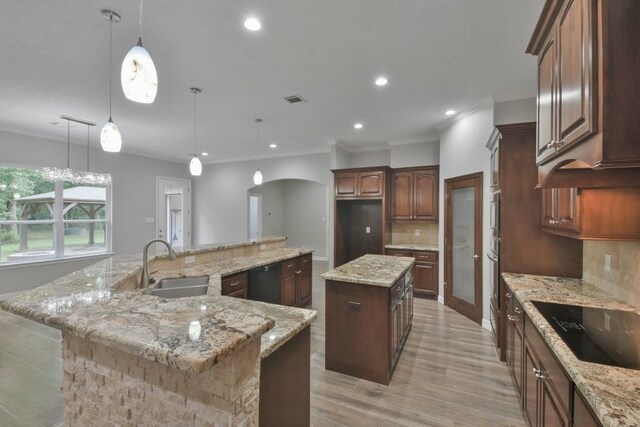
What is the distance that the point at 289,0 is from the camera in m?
1.98

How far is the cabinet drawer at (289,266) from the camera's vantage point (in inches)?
153

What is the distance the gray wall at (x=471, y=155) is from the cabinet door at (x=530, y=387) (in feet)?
6.12

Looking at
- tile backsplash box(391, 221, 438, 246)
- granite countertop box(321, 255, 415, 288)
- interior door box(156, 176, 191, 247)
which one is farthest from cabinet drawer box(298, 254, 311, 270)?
interior door box(156, 176, 191, 247)

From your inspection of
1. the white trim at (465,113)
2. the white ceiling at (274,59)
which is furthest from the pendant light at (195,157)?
the white trim at (465,113)

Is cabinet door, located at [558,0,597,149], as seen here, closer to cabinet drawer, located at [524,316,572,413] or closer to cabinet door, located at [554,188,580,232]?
cabinet door, located at [554,188,580,232]

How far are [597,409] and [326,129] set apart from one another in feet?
15.8

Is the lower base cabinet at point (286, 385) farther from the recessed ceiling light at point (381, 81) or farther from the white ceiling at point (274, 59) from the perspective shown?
the recessed ceiling light at point (381, 81)

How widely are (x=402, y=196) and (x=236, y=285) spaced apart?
146 inches

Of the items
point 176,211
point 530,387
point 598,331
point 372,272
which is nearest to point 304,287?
point 372,272

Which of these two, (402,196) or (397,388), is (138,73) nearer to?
(397,388)

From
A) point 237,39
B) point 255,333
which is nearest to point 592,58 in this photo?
point 255,333

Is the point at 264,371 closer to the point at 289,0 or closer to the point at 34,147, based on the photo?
the point at 289,0

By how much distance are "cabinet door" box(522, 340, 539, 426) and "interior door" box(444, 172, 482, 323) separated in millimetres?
1996

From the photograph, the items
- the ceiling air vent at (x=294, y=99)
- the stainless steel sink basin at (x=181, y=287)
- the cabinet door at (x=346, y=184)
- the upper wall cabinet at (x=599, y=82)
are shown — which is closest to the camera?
the upper wall cabinet at (x=599, y=82)
